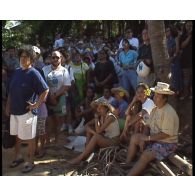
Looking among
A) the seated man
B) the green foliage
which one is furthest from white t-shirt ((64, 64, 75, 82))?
the seated man

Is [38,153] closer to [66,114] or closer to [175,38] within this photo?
[66,114]

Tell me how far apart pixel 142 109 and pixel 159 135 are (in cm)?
52

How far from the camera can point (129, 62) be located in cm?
607

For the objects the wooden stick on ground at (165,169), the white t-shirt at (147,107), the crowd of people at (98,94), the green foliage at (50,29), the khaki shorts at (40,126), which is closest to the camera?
the wooden stick on ground at (165,169)

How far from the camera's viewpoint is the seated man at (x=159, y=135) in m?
4.80

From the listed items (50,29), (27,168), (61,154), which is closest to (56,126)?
(61,154)

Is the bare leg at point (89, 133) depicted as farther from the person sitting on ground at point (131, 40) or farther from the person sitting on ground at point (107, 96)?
the person sitting on ground at point (131, 40)

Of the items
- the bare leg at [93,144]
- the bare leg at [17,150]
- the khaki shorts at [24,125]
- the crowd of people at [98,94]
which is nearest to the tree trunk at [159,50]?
the crowd of people at [98,94]

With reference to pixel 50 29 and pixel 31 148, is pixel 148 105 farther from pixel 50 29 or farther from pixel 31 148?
pixel 50 29

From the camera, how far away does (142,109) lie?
17.2ft

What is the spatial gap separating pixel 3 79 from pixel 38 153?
104 centimetres

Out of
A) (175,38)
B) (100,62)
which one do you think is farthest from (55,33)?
(175,38)

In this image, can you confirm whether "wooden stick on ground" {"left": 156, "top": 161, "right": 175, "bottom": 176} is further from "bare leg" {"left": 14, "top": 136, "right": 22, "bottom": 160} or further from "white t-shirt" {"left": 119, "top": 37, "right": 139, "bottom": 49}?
"white t-shirt" {"left": 119, "top": 37, "right": 139, "bottom": 49}
